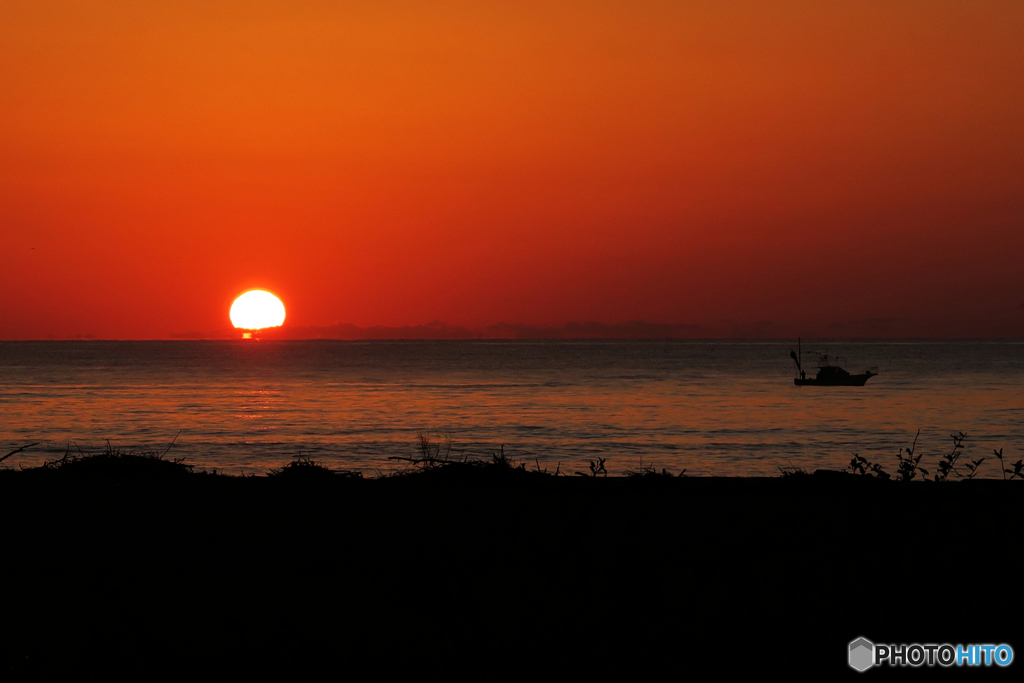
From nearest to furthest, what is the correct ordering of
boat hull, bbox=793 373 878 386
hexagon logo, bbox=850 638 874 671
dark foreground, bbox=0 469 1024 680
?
hexagon logo, bbox=850 638 874 671 < dark foreground, bbox=0 469 1024 680 < boat hull, bbox=793 373 878 386

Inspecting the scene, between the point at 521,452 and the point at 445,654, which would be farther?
the point at 521,452

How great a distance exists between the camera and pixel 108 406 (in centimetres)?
7988

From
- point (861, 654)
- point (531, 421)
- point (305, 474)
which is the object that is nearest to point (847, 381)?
point (531, 421)

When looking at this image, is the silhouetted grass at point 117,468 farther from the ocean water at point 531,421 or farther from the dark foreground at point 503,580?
the ocean water at point 531,421

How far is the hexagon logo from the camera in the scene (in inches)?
287

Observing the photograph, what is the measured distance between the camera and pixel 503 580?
9320mm

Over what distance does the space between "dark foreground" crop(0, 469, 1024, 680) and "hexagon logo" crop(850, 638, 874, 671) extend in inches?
5.5

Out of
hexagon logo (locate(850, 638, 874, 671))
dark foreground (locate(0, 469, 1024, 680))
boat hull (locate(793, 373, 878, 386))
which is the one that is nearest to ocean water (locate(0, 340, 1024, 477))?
boat hull (locate(793, 373, 878, 386))

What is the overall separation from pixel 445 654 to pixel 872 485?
881 centimetres

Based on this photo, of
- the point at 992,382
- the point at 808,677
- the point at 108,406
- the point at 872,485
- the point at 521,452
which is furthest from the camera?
the point at 992,382

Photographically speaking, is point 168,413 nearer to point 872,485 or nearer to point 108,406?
point 108,406

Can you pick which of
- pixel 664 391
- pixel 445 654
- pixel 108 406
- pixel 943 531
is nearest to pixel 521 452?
pixel 943 531

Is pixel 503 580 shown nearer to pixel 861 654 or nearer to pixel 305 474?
pixel 861 654

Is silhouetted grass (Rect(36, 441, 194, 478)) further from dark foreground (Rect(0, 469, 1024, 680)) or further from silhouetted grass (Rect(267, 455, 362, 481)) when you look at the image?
dark foreground (Rect(0, 469, 1024, 680))
